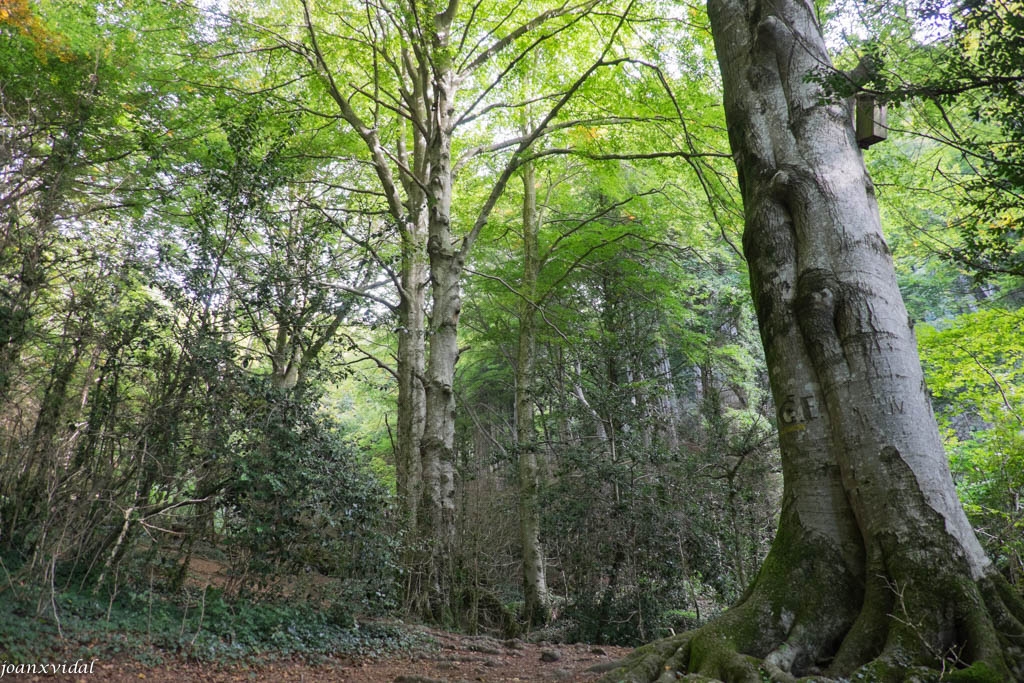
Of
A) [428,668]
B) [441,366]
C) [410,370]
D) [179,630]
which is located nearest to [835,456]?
[428,668]

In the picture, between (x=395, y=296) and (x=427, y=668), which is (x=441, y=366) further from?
(x=395, y=296)

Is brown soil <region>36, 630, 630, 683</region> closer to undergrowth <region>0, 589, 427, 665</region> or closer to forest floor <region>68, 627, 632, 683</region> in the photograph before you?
forest floor <region>68, 627, 632, 683</region>

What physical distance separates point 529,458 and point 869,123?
6402 millimetres

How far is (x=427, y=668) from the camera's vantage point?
16.5 ft

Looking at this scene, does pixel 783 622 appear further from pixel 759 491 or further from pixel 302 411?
pixel 759 491

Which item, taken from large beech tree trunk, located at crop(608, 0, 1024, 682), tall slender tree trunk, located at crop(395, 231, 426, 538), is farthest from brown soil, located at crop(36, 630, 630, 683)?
tall slender tree trunk, located at crop(395, 231, 426, 538)

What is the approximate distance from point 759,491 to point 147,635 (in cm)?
685

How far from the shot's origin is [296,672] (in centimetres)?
474

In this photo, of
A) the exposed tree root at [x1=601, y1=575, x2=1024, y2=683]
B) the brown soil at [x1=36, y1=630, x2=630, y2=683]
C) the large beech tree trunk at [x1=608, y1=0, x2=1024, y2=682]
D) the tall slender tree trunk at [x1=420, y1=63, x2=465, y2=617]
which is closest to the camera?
the exposed tree root at [x1=601, y1=575, x2=1024, y2=683]

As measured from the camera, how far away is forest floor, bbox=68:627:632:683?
4179 millimetres

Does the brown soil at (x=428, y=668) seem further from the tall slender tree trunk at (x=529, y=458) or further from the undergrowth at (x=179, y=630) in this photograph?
the tall slender tree trunk at (x=529, y=458)

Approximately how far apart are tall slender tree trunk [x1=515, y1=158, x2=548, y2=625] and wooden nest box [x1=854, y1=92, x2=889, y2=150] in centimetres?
509
